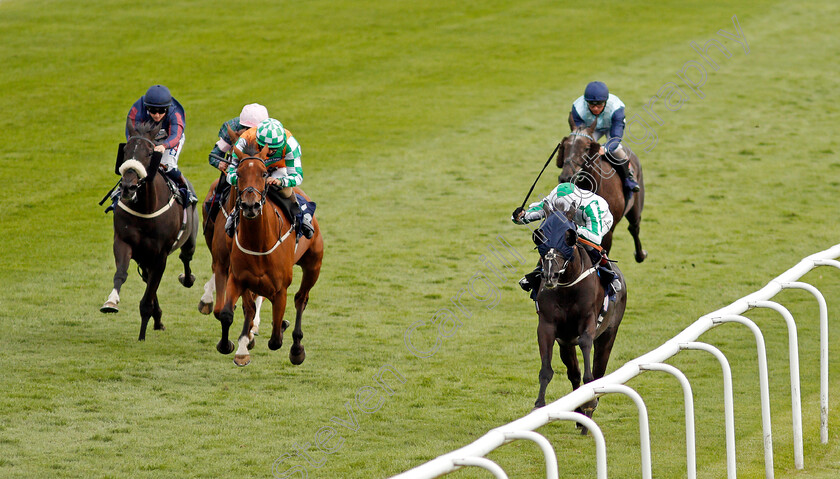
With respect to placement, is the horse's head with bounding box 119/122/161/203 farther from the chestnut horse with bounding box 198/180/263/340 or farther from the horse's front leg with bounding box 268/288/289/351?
the horse's front leg with bounding box 268/288/289/351

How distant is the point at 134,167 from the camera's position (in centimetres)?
787

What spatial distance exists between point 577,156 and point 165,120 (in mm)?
3297

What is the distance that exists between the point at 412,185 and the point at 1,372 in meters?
6.97

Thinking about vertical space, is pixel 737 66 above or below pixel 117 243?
above

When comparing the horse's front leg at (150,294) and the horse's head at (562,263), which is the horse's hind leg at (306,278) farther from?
the horse's head at (562,263)

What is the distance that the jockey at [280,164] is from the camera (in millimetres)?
7074

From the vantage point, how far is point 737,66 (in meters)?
19.4

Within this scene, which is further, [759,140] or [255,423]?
[759,140]

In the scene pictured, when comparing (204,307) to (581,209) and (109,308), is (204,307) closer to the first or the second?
(109,308)

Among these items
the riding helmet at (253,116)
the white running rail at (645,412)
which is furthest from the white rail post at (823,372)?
the riding helmet at (253,116)

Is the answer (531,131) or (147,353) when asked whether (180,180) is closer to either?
(147,353)

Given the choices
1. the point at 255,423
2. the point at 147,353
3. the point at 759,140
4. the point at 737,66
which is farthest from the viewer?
the point at 737,66

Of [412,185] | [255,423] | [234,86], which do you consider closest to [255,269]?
[255,423]

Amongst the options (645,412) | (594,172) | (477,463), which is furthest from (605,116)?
(477,463)
